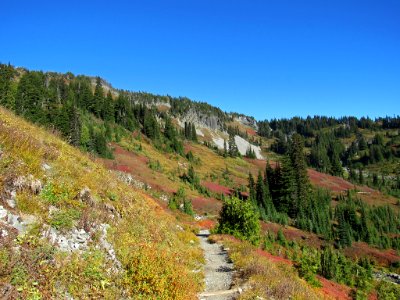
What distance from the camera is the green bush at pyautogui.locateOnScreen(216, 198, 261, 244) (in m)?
26.4

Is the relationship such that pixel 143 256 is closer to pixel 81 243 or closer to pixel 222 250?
pixel 81 243

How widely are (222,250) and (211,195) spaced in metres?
58.6

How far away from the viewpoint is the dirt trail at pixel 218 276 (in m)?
11.5

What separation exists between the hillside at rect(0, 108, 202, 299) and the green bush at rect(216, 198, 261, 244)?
14.3m

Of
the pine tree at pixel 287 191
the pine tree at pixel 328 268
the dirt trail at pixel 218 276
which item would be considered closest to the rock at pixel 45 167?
the dirt trail at pixel 218 276

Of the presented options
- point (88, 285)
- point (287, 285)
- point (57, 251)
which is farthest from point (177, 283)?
point (287, 285)

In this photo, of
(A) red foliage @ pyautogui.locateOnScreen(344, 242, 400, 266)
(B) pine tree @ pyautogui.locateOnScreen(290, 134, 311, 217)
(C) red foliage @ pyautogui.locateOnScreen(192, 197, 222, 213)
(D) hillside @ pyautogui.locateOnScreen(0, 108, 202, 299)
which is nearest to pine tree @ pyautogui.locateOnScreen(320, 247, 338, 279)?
(C) red foliage @ pyautogui.locateOnScreen(192, 197, 222, 213)

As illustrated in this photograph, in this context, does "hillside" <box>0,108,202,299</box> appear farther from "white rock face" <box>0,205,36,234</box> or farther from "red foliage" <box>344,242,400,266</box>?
"red foliage" <box>344,242,400,266</box>

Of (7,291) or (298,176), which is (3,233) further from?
(298,176)

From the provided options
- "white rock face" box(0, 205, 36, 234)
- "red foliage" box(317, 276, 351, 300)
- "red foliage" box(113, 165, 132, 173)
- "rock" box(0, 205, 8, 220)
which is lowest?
"red foliage" box(317, 276, 351, 300)

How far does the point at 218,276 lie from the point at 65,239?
776 centimetres

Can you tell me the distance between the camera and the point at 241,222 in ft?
88.2

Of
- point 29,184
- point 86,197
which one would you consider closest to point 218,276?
point 86,197

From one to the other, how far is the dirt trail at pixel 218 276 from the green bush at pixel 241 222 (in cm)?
608
